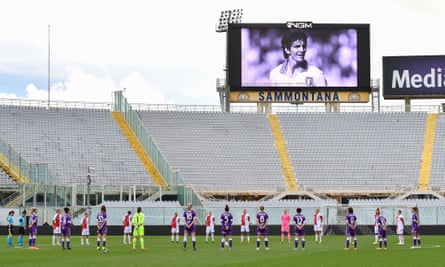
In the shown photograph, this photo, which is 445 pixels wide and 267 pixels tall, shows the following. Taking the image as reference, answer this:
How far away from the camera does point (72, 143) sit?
2621 inches

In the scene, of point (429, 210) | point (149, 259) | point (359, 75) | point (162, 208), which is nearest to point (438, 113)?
point (359, 75)

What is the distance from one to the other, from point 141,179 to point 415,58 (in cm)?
2591

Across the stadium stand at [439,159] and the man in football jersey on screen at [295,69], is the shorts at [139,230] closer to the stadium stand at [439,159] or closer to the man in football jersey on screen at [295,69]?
the stadium stand at [439,159]

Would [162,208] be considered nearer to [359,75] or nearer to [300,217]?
[300,217]

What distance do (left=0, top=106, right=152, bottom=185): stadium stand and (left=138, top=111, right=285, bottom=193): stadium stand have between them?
3.52 metres

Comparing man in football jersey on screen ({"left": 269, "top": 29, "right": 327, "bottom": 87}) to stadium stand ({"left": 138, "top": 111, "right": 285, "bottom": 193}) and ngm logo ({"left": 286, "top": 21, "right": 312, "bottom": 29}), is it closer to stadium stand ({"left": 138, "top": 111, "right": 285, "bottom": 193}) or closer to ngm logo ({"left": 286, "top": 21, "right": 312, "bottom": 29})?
ngm logo ({"left": 286, "top": 21, "right": 312, "bottom": 29})

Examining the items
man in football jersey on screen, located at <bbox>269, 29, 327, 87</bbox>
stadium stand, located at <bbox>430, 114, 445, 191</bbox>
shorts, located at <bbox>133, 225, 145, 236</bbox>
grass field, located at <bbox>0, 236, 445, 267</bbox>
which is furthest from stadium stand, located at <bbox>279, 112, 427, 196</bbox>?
grass field, located at <bbox>0, 236, 445, 267</bbox>

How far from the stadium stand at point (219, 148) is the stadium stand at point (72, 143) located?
352 centimetres

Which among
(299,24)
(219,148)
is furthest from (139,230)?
(299,24)

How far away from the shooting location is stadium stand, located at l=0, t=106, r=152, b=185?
6344 centimetres

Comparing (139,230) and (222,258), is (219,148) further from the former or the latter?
(222,258)

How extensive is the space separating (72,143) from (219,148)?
10.7 m

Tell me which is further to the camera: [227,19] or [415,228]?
[227,19]

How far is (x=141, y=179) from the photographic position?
63844 millimetres
